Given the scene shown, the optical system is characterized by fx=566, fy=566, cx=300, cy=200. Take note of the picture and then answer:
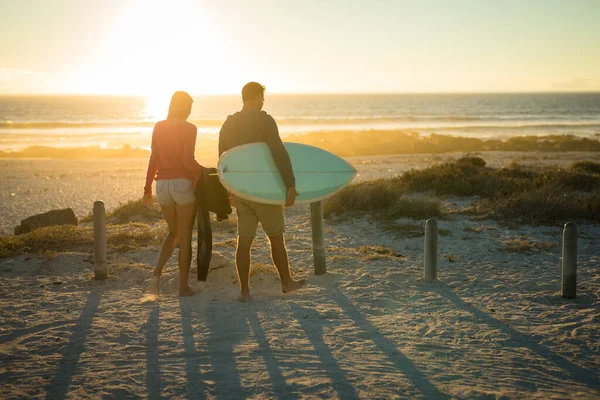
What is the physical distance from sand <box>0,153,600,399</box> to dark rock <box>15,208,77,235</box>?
2.53m

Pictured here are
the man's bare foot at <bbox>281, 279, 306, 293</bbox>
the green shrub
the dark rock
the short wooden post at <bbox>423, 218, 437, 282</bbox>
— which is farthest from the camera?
the green shrub

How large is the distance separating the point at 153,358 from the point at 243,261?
4.65 ft

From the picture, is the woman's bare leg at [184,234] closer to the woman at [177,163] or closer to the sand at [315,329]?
the woman at [177,163]

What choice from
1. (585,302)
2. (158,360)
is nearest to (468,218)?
(585,302)

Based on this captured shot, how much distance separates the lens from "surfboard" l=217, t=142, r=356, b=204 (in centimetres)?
536

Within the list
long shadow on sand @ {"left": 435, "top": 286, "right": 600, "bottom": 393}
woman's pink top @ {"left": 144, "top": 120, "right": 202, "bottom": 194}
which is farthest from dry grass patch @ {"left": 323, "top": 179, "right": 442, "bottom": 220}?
woman's pink top @ {"left": 144, "top": 120, "right": 202, "bottom": 194}

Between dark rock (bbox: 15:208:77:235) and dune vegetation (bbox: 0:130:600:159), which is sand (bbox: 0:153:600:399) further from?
dune vegetation (bbox: 0:130:600:159)

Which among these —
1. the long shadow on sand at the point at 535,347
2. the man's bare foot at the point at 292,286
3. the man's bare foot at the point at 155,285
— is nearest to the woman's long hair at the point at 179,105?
the man's bare foot at the point at 155,285

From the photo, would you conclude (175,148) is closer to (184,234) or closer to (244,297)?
(184,234)

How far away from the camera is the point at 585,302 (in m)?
5.56

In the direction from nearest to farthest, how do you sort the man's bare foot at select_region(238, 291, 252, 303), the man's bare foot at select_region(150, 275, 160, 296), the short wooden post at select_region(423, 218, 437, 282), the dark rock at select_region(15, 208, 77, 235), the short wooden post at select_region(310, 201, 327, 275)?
the man's bare foot at select_region(238, 291, 252, 303) < the man's bare foot at select_region(150, 275, 160, 296) < the short wooden post at select_region(423, 218, 437, 282) < the short wooden post at select_region(310, 201, 327, 275) < the dark rock at select_region(15, 208, 77, 235)

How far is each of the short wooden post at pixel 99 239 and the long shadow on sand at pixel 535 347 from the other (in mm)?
3854

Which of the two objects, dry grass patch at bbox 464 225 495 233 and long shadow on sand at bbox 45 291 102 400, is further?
dry grass patch at bbox 464 225 495 233

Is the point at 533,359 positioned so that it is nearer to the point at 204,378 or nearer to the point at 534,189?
the point at 204,378
